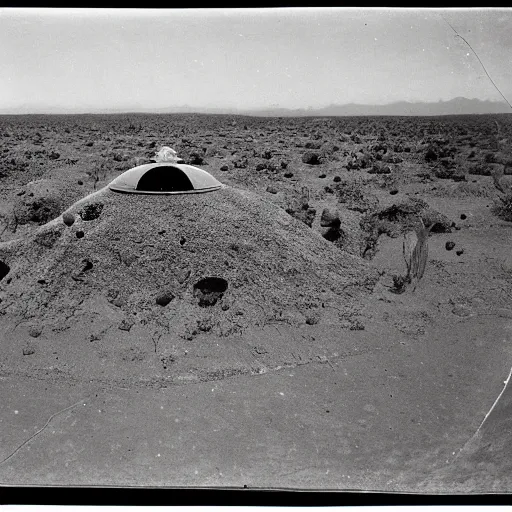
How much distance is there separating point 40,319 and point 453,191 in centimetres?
363

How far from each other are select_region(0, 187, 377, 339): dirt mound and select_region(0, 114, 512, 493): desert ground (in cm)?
2

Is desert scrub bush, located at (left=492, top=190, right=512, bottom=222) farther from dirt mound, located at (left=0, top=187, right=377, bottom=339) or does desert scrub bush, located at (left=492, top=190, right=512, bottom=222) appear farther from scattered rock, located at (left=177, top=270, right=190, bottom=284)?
scattered rock, located at (left=177, top=270, right=190, bottom=284)

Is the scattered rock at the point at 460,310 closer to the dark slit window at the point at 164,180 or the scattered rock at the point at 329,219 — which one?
the scattered rock at the point at 329,219

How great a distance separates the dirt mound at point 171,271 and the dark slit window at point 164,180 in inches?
4.9

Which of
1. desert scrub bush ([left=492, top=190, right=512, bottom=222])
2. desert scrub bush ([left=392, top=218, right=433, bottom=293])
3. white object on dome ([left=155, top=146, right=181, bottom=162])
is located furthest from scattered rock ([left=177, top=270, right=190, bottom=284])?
desert scrub bush ([left=492, top=190, right=512, bottom=222])

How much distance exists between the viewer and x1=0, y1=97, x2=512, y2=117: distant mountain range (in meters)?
3.70

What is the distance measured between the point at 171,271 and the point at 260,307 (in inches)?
31.1

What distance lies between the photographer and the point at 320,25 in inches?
136

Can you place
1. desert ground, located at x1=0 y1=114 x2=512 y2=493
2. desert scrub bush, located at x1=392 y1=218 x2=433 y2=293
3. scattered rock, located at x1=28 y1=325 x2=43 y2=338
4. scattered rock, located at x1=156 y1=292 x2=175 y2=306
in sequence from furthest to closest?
desert scrub bush, located at x1=392 y1=218 x2=433 y2=293
scattered rock, located at x1=156 y1=292 x2=175 y2=306
scattered rock, located at x1=28 y1=325 x2=43 y2=338
desert ground, located at x1=0 y1=114 x2=512 y2=493

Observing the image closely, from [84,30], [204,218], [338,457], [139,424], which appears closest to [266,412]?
[338,457]

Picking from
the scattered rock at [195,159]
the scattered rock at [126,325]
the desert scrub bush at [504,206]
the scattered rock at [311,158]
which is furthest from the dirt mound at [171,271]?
the desert scrub bush at [504,206]

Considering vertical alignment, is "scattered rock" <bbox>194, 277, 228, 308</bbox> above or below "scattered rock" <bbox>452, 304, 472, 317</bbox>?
above

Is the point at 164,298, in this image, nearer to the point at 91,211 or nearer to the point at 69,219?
the point at 91,211

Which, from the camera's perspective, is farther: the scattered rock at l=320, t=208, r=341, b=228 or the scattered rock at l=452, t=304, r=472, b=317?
the scattered rock at l=320, t=208, r=341, b=228
